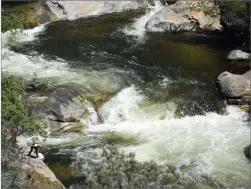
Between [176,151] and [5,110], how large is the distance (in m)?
6.55

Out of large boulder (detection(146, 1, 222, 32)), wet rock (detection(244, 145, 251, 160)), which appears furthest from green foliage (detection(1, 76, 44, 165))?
large boulder (detection(146, 1, 222, 32))

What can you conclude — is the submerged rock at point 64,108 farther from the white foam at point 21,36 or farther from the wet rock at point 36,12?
the wet rock at point 36,12

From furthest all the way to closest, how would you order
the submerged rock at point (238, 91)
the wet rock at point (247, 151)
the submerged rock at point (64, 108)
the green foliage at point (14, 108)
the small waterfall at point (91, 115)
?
the submerged rock at point (238, 91), the small waterfall at point (91, 115), the submerged rock at point (64, 108), the wet rock at point (247, 151), the green foliage at point (14, 108)

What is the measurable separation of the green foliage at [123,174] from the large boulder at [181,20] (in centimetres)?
1899

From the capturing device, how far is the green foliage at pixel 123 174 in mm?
8273

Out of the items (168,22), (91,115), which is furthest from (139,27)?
(91,115)

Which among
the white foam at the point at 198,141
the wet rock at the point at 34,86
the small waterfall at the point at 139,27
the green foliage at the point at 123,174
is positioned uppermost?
the green foliage at the point at 123,174

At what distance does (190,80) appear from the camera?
69.2ft

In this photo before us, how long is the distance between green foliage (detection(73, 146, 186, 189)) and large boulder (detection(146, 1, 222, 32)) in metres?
19.0

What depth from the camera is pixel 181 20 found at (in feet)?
88.9

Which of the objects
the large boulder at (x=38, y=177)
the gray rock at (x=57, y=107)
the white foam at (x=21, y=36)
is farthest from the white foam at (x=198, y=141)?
the white foam at (x=21, y=36)

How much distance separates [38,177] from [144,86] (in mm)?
8191

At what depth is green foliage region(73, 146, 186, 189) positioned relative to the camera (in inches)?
326

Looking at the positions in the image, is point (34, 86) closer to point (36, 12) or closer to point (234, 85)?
point (234, 85)
